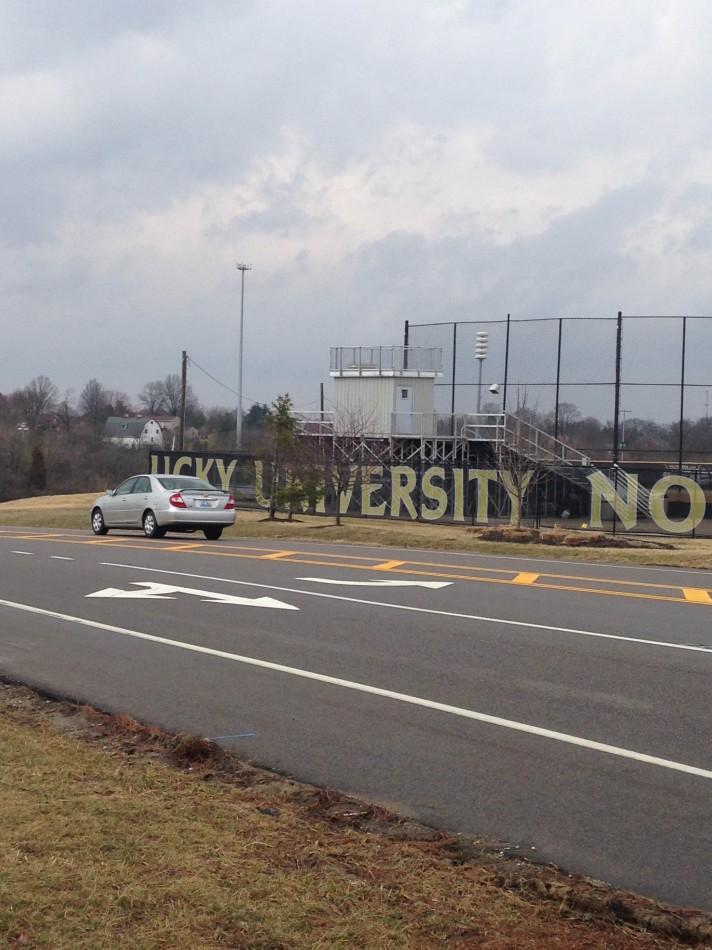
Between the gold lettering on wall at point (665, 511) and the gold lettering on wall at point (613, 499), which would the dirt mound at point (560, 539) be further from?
the gold lettering on wall at point (613, 499)

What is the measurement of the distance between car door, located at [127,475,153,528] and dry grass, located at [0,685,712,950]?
18.4m

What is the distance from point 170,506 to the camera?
24.0m

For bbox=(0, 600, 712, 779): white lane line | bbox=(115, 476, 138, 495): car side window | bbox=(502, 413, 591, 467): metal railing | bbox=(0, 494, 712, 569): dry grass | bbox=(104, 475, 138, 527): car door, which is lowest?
bbox=(0, 600, 712, 779): white lane line

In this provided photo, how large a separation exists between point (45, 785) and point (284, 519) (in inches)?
1128

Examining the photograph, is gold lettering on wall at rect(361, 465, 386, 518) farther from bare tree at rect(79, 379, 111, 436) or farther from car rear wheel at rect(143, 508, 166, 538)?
bare tree at rect(79, 379, 111, 436)

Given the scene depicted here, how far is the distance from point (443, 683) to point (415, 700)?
0.65m

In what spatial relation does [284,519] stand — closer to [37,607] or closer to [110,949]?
[37,607]

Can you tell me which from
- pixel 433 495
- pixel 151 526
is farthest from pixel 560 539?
pixel 433 495

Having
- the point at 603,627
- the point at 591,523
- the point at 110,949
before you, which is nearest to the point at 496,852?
the point at 110,949

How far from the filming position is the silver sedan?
24.0 metres

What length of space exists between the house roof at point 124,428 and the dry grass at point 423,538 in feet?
248

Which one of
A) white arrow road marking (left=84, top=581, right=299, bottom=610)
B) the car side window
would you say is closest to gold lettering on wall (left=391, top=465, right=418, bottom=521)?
the car side window

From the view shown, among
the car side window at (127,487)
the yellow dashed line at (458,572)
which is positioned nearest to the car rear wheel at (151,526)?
the car side window at (127,487)

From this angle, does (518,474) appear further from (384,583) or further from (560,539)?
(384,583)
